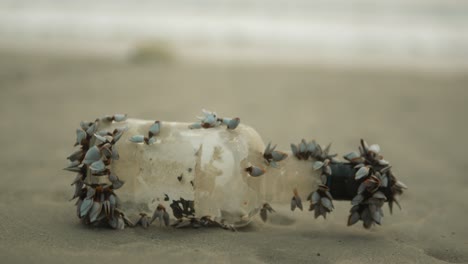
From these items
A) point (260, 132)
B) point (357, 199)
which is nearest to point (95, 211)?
point (357, 199)

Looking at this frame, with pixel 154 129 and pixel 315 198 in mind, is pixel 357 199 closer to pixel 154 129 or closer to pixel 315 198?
pixel 315 198

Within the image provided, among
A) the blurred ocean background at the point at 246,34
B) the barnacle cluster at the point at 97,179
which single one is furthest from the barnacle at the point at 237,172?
the blurred ocean background at the point at 246,34

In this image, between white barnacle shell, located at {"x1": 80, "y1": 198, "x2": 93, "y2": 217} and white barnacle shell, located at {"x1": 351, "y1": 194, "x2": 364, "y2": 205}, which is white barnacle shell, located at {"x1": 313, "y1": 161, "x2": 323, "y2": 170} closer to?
white barnacle shell, located at {"x1": 351, "y1": 194, "x2": 364, "y2": 205}

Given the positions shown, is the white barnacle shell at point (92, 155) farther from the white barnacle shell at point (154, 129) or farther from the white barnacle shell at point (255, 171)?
the white barnacle shell at point (255, 171)

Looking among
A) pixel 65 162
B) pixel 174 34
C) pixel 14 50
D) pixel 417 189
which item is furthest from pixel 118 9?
pixel 417 189

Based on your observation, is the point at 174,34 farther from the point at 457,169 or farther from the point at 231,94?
the point at 457,169

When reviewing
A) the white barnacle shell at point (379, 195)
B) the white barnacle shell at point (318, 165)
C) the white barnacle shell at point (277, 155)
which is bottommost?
the white barnacle shell at point (379, 195)

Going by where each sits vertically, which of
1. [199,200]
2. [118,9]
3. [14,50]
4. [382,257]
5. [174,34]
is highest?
[118,9]

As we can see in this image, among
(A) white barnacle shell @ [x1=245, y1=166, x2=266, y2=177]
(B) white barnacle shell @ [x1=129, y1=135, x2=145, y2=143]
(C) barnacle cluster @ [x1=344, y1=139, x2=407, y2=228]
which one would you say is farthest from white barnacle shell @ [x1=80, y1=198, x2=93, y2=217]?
(C) barnacle cluster @ [x1=344, y1=139, x2=407, y2=228]
